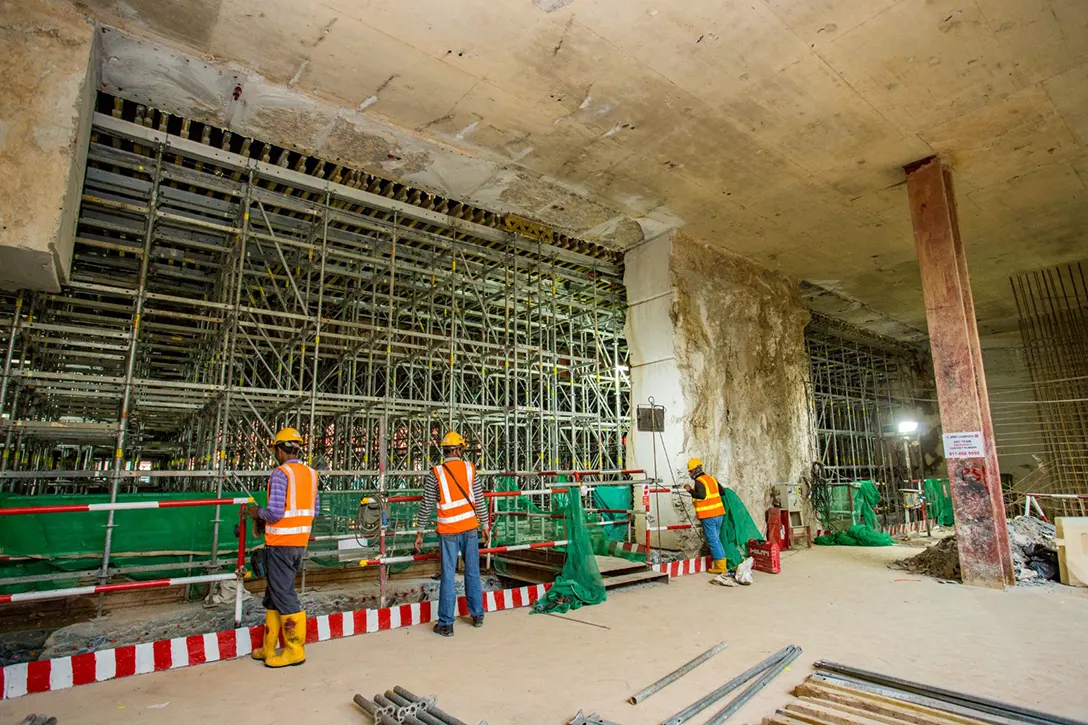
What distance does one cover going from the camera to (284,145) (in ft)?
26.2

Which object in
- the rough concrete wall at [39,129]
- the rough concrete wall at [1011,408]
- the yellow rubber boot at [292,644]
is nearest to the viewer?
the yellow rubber boot at [292,644]

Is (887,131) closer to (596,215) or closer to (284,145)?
(596,215)

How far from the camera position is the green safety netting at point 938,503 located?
15375mm

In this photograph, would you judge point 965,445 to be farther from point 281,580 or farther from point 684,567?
point 281,580

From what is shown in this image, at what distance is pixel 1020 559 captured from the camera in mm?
8312

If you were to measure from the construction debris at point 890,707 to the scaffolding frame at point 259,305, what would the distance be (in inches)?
217

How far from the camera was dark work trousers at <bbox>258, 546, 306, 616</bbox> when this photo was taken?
4.71m

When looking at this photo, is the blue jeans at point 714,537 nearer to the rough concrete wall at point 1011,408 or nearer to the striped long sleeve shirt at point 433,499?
the striped long sleeve shirt at point 433,499

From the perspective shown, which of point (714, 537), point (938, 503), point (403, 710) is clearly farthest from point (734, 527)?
point (938, 503)

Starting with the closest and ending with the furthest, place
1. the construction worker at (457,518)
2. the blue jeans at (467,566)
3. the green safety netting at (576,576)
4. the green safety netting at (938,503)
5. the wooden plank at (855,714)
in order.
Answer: the wooden plank at (855,714), the blue jeans at (467,566), the construction worker at (457,518), the green safety netting at (576,576), the green safety netting at (938,503)

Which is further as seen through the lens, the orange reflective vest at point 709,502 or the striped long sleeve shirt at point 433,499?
the orange reflective vest at point 709,502

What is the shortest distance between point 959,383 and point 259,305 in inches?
493

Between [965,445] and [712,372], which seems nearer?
[965,445]

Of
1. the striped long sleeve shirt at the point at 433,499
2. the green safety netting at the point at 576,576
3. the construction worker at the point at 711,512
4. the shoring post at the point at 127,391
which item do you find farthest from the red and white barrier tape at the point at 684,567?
the shoring post at the point at 127,391
